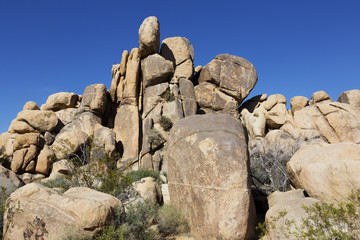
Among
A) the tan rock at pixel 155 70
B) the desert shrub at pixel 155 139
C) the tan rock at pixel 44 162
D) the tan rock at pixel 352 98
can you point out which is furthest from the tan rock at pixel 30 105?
the tan rock at pixel 352 98

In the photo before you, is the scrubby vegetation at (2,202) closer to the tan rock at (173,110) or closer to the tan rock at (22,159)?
the tan rock at (22,159)

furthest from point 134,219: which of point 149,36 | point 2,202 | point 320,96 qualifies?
→ point 320,96

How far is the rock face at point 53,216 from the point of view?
16.2 feet

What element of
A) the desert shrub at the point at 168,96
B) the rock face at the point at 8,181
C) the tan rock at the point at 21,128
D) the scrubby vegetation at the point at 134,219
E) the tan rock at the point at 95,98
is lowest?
the scrubby vegetation at the point at 134,219

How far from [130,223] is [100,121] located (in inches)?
644

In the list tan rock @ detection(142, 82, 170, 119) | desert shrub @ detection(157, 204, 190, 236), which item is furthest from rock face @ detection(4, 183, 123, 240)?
tan rock @ detection(142, 82, 170, 119)

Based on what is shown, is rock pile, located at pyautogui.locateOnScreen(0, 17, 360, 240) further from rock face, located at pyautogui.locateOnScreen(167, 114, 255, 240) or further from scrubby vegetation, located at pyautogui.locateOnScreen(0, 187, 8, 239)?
scrubby vegetation, located at pyautogui.locateOnScreen(0, 187, 8, 239)

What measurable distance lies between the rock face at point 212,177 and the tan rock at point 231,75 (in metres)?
17.0

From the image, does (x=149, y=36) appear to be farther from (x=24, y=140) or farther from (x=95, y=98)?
(x=24, y=140)

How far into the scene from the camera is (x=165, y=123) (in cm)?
2020

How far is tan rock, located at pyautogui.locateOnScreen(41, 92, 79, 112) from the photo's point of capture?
2220cm

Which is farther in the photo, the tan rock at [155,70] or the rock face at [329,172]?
the tan rock at [155,70]

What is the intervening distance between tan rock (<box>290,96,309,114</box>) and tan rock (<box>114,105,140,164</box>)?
14.8m

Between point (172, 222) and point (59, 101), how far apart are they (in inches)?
756
